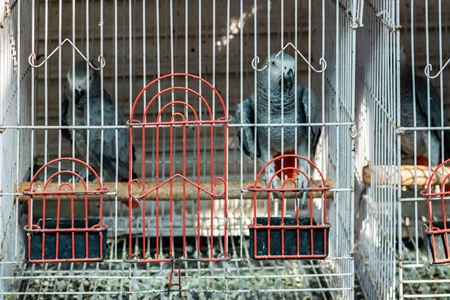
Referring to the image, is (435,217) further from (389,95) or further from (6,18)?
(6,18)

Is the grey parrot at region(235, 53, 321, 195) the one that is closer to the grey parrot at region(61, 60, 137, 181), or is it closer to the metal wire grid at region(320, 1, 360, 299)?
the metal wire grid at region(320, 1, 360, 299)

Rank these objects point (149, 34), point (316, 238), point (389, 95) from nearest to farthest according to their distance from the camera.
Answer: point (316, 238)
point (389, 95)
point (149, 34)

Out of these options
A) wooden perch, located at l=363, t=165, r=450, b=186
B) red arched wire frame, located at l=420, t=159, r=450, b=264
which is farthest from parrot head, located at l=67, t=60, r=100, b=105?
red arched wire frame, located at l=420, t=159, r=450, b=264

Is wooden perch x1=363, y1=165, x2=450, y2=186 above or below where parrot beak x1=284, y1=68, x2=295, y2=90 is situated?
below

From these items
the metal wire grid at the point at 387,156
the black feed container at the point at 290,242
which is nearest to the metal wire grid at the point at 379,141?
the metal wire grid at the point at 387,156

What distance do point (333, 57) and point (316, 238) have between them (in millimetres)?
1100

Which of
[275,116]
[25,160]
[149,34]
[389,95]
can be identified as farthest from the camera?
[149,34]

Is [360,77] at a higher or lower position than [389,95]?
higher

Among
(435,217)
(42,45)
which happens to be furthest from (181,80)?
(435,217)

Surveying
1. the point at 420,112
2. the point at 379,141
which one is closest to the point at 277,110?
the point at 379,141

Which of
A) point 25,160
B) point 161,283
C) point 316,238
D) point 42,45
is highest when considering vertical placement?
point 42,45

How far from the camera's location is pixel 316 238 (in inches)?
104

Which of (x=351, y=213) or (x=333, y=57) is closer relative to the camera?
(x=351, y=213)

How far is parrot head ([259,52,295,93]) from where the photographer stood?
10.1ft
